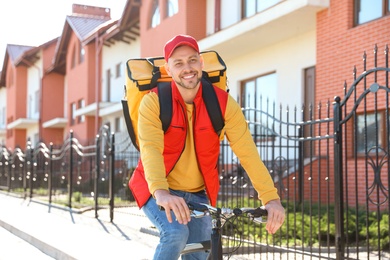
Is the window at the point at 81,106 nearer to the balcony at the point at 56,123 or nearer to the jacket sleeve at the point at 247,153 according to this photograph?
A: the balcony at the point at 56,123

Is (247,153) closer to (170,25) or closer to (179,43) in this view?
(179,43)

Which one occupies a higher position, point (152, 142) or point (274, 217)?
point (152, 142)

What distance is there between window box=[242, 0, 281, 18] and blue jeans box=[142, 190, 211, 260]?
44.1 ft

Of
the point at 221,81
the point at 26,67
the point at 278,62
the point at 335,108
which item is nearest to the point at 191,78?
the point at 221,81

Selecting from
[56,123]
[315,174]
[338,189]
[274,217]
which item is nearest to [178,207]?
[274,217]

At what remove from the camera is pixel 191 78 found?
3.47 metres

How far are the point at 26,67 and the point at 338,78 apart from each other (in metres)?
35.6

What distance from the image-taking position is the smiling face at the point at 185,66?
3.45 m

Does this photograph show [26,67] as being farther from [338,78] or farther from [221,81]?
[221,81]

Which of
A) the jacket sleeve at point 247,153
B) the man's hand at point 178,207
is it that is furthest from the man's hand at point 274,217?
the man's hand at point 178,207

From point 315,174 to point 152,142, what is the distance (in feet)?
33.4

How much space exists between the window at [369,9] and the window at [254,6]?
3.16m

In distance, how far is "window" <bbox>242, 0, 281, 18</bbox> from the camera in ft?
55.6

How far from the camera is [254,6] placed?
1777cm
